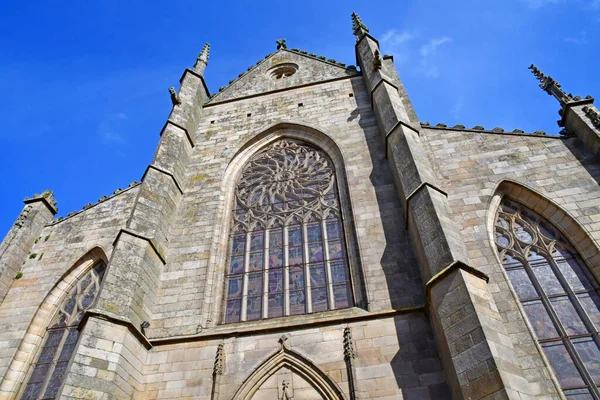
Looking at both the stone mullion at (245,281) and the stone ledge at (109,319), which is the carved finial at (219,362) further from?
the stone ledge at (109,319)

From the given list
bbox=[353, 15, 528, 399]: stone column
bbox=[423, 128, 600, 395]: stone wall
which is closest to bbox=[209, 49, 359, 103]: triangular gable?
bbox=[423, 128, 600, 395]: stone wall

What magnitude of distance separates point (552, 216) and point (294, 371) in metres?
4.93

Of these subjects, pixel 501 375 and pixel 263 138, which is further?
pixel 263 138

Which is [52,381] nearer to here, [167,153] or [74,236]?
[74,236]

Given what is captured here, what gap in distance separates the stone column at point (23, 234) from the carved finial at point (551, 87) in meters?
11.3

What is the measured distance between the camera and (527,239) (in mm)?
7430

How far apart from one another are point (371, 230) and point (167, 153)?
191 inches

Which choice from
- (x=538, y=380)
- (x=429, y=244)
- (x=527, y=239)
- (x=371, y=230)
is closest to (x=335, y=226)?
(x=371, y=230)

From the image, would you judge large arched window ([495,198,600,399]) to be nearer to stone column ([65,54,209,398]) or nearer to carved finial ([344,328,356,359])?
carved finial ([344,328,356,359])

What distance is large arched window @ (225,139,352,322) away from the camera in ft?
24.3

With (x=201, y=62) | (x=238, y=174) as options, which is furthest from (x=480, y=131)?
(x=201, y=62)

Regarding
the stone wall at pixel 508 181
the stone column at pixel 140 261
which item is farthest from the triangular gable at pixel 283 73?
the stone wall at pixel 508 181

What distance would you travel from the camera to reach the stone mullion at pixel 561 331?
18.2 feet

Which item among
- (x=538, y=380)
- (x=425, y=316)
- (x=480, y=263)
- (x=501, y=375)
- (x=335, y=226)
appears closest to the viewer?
(x=501, y=375)
